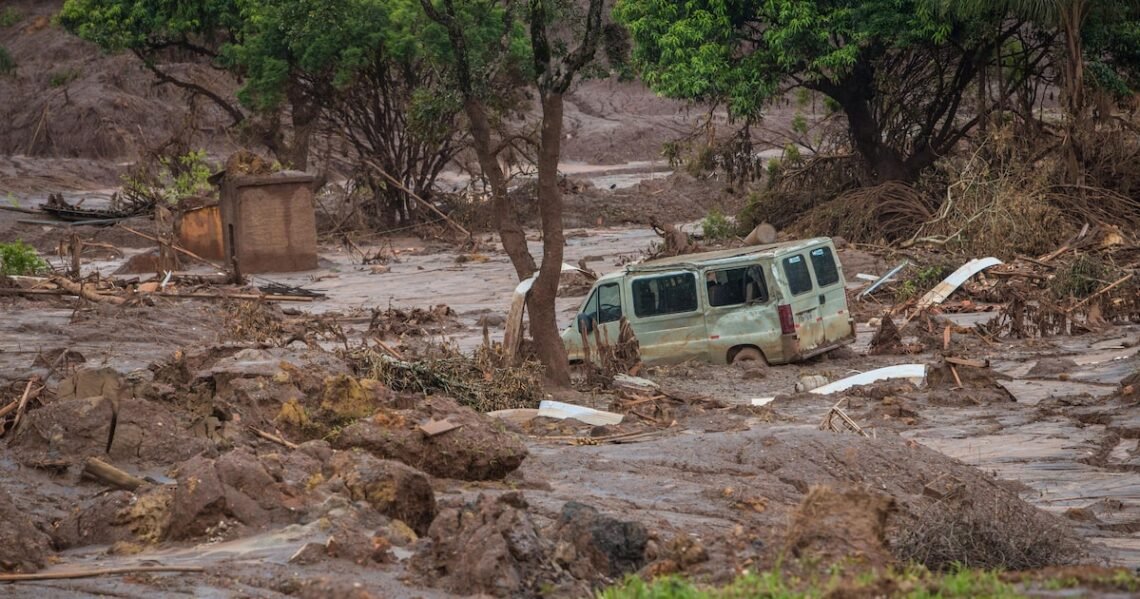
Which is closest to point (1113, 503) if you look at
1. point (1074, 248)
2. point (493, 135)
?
point (1074, 248)

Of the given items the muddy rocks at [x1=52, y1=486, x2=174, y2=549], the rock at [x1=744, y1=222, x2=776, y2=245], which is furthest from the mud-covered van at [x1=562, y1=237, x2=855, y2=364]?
the rock at [x1=744, y1=222, x2=776, y2=245]

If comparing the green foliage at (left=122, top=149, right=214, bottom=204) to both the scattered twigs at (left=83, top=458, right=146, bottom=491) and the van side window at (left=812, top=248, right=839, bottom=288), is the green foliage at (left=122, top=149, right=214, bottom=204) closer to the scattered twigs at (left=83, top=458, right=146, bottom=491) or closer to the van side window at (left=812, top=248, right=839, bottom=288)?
the van side window at (left=812, top=248, right=839, bottom=288)

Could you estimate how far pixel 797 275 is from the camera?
56.5 ft

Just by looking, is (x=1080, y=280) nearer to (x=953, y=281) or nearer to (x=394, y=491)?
(x=953, y=281)

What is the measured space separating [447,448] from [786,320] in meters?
7.85

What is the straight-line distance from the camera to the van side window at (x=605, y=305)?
17.6m

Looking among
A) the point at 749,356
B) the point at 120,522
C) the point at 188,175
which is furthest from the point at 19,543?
the point at 188,175

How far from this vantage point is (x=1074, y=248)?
24594mm

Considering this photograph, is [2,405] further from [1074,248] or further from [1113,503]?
[1074,248]

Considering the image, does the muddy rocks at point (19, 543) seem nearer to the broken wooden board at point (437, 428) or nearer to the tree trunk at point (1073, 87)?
the broken wooden board at point (437, 428)

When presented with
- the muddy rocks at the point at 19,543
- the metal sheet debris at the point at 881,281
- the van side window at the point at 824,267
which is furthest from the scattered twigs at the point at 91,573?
the metal sheet debris at the point at 881,281

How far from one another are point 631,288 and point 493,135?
81.9 ft

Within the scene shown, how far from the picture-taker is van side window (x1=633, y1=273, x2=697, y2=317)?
56.9 feet

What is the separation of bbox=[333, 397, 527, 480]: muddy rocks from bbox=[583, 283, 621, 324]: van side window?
7491 mm
